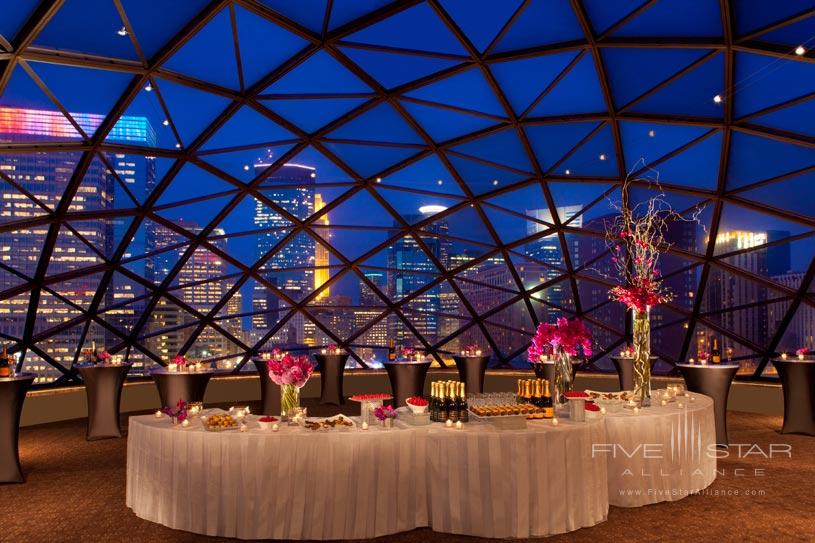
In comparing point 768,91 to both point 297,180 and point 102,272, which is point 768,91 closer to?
point 297,180

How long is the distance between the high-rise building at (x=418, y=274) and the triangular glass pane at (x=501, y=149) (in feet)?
7.36

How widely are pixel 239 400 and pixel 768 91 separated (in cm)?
1357

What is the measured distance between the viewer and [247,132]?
12.9m

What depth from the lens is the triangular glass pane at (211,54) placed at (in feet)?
32.3

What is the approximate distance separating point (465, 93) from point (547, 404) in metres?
7.23

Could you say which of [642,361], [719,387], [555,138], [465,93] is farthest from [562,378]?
[555,138]

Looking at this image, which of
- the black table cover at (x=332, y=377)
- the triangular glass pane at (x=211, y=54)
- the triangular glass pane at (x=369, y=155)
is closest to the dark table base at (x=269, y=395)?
the black table cover at (x=332, y=377)

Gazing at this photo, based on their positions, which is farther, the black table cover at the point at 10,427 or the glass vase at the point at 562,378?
the black table cover at the point at 10,427

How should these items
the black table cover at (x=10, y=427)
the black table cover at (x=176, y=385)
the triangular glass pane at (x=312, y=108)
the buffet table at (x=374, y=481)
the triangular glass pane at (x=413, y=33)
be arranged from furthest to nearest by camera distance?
1. the triangular glass pane at (x=312, y=108)
2. the black table cover at (x=176, y=385)
3. the triangular glass pane at (x=413, y=33)
4. the black table cover at (x=10, y=427)
5. the buffet table at (x=374, y=481)

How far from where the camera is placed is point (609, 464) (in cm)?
677

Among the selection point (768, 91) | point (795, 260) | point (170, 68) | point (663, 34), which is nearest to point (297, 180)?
Result: point (170, 68)

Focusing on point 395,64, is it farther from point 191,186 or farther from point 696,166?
point 696,166

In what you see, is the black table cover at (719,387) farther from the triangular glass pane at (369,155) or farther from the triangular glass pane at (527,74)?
the triangular glass pane at (369,155)

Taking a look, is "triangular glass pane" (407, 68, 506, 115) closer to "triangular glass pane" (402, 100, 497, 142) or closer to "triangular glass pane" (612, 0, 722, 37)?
"triangular glass pane" (402, 100, 497, 142)
